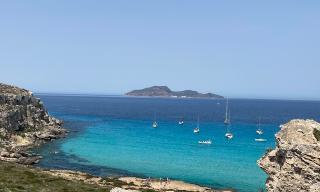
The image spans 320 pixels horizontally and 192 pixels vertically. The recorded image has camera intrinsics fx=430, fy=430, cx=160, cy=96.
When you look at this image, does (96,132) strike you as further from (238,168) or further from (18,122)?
(238,168)

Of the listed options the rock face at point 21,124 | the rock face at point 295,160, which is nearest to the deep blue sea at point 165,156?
the rock face at point 21,124

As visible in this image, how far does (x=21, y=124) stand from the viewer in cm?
13712

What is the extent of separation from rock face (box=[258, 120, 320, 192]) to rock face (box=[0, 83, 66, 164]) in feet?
226

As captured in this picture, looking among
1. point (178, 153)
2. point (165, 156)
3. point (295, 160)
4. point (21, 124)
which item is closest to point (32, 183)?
point (295, 160)

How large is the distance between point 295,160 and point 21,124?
113 metres

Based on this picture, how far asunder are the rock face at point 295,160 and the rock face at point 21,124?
6876 cm

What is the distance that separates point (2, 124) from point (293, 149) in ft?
337

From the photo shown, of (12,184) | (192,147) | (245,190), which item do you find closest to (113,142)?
(192,147)

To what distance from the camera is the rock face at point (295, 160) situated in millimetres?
39125

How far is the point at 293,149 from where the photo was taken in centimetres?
3972

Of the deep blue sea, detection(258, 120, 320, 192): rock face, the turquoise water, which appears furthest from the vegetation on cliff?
the turquoise water

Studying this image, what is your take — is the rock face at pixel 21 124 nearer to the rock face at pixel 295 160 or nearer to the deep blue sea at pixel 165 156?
the deep blue sea at pixel 165 156

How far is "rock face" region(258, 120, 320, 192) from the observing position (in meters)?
39.1

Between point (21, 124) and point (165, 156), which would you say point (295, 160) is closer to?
point (165, 156)
